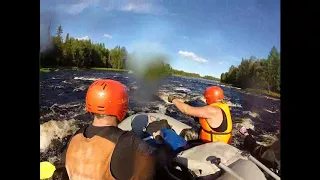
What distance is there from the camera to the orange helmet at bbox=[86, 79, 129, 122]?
2.90 metres

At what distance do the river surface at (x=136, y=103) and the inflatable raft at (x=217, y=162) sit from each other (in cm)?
8

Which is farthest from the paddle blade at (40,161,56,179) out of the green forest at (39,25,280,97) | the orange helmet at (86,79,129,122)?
the green forest at (39,25,280,97)

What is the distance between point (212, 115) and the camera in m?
3.02

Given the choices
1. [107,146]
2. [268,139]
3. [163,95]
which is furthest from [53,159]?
[268,139]

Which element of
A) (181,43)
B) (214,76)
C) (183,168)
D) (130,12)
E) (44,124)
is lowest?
(183,168)

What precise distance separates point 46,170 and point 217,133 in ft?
3.51

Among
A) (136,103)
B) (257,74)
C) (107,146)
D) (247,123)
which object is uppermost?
(257,74)

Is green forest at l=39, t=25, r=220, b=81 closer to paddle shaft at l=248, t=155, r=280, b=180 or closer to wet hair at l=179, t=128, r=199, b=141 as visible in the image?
wet hair at l=179, t=128, r=199, b=141

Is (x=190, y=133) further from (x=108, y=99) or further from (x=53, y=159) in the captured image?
(x=53, y=159)

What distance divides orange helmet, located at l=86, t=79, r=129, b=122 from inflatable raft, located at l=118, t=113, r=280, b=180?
0.09 meters
